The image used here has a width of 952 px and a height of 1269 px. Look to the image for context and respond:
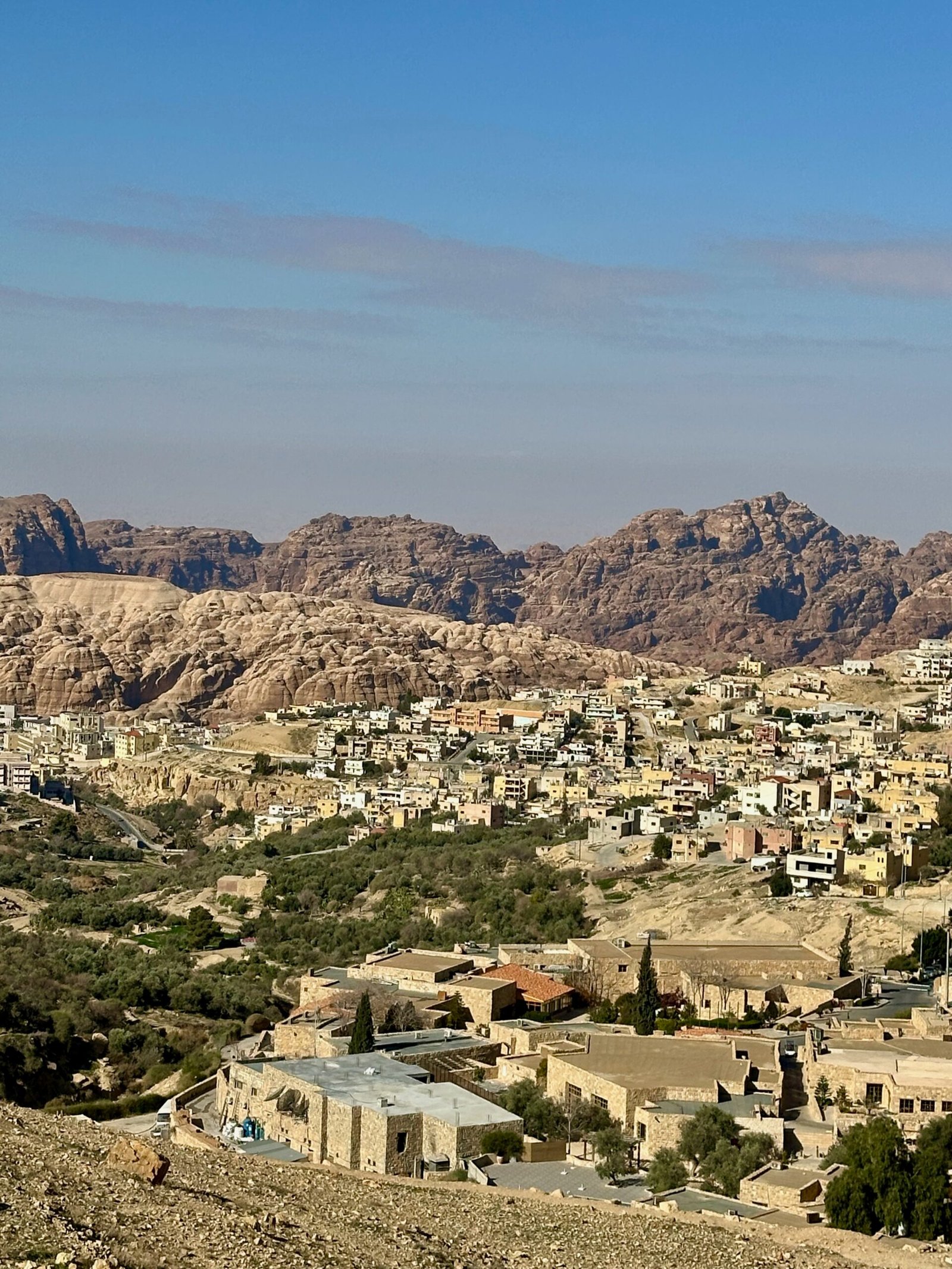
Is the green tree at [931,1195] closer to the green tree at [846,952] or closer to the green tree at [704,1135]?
the green tree at [704,1135]

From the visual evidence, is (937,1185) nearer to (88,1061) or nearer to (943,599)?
(88,1061)

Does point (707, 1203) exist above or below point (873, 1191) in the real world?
below

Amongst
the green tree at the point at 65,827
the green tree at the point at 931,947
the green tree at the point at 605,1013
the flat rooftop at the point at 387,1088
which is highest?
the green tree at the point at 931,947

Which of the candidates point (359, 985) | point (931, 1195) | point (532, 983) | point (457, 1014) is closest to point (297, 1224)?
point (931, 1195)

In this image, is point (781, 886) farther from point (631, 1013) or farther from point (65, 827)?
point (65, 827)

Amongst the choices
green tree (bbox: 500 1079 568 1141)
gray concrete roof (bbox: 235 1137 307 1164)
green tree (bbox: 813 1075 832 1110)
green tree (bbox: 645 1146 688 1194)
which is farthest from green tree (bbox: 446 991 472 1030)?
green tree (bbox: 645 1146 688 1194)

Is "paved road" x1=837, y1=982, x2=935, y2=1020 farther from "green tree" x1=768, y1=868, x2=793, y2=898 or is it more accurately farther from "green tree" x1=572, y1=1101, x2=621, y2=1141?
"green tree" x1=768, y1=868, x2=793, y2=898

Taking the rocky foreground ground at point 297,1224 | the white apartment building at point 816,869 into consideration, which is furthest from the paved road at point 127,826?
the rocky foreground ground at point 297,1224

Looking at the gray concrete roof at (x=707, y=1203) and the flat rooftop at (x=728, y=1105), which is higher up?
the flat rooftop at (x=728, y=1105)
